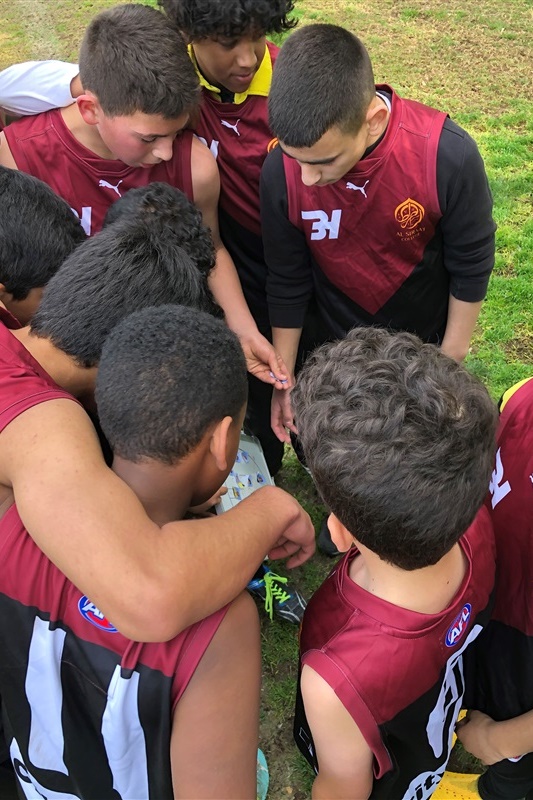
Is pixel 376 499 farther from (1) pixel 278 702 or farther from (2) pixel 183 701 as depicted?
(1) pixel 278 702

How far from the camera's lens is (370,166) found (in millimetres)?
2217

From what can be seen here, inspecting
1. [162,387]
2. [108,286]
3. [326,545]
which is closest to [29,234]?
[108,286]

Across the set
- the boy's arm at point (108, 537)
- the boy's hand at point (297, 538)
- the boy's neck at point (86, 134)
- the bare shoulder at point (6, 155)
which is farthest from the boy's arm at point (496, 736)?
the bare shoulder at point (6, 155)

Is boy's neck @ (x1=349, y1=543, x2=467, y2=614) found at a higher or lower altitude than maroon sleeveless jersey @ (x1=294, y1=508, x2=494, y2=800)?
higher

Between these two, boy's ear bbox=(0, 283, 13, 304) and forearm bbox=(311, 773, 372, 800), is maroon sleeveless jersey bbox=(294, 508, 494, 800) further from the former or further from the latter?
boy's ear bbox=(0, 283, 13, 304)

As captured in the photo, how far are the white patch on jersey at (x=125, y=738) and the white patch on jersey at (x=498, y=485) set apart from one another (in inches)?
39.7

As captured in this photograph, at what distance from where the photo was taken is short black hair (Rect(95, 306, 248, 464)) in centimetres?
148

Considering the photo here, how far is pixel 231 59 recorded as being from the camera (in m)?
2.37

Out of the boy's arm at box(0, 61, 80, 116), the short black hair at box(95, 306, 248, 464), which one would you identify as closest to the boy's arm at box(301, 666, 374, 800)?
the short black hair at box(95, 306, 248, 464)

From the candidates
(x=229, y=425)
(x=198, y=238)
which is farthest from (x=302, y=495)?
(x=229, y=425)

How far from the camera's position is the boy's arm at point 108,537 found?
1299mm

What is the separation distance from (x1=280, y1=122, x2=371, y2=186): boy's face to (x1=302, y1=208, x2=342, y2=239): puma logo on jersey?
154 mm

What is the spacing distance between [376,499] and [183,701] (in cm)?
58

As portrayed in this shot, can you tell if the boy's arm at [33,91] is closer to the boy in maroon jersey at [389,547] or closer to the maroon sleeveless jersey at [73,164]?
the maroon sleeveless jersey at [73,164]
